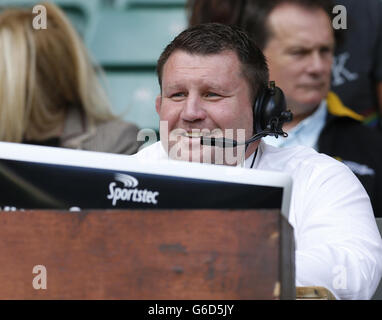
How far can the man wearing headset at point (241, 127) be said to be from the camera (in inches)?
63.1

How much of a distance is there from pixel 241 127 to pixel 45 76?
5.11ft

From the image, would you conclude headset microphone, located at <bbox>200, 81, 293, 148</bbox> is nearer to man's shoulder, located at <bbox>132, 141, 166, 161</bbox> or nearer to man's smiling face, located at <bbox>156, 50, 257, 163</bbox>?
man's smiling face, located at <bbox>156, 50, 257, 163</bbox>

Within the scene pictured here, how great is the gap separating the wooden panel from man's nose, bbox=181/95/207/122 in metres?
0.66

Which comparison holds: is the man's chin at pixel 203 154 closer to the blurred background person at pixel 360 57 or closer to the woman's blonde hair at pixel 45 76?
the woman's blonde hair at pixel 45 76

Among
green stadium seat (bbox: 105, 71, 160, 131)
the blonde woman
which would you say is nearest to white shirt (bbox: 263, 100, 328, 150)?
the blonde woman

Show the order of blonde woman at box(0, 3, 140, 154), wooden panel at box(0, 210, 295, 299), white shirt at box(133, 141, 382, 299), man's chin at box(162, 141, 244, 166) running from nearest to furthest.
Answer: wooden panel at box(0, 210, 295, 299) < white shirt at box(133, 141, 382, 299) < man's chin at box(162, 141, 244, 166) < blonde woman at box(0, 3, 140, 154)

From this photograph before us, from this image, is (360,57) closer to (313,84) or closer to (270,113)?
(313,84)

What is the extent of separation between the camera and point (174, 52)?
188 centimetres

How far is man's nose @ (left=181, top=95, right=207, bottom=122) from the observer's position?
175 cm

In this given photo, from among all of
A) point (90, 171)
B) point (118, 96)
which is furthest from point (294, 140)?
point (90, 171)

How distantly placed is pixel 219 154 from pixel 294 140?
1.54 metres

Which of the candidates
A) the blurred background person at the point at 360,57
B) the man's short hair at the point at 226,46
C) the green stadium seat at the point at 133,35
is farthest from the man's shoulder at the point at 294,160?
the green stadium seat at the point at 133,35

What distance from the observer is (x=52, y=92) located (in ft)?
10.6
